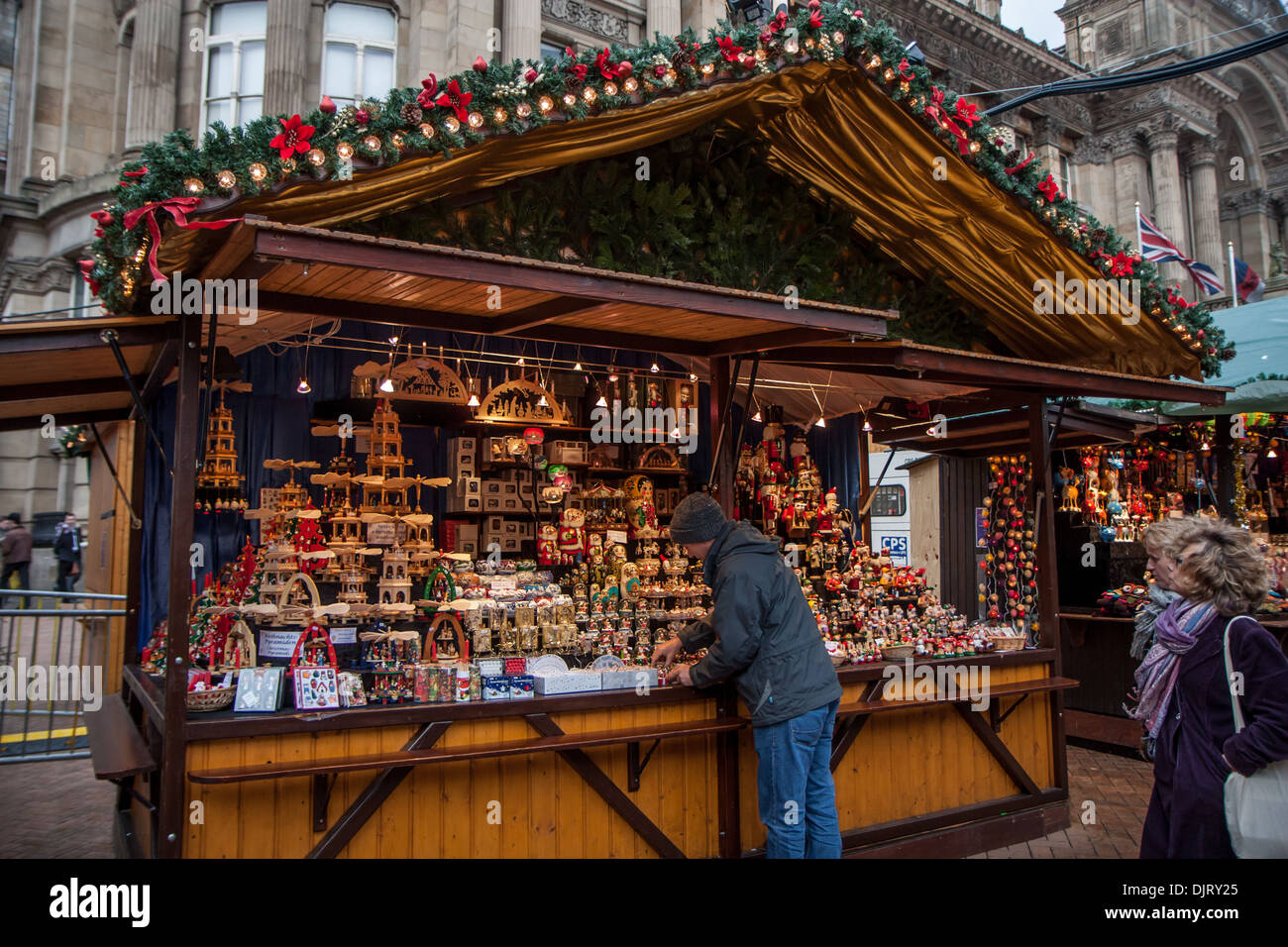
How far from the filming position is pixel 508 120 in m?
3.92

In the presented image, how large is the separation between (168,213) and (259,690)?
2109mm

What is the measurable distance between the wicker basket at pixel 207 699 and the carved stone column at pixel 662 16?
16191 millimetres

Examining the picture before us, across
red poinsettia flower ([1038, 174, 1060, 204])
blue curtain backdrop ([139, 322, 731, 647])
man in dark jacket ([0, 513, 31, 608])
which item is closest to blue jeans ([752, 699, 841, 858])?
red poinsettia flower ([1038, 174, 1060, 204])

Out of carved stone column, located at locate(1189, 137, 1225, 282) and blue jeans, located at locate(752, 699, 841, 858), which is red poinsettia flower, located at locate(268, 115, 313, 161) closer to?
blue jeans, located at locate(752, 699, 841, 858)

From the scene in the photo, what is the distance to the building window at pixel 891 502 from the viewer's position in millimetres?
17047

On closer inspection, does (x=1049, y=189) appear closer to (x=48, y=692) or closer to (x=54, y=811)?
(x=54, y=811)

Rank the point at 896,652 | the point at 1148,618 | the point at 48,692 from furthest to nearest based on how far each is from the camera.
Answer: the point at 48,692
the point at 896,652
the point at 1148,618

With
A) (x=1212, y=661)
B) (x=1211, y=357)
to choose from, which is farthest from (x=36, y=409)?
(x=1211, y=357)

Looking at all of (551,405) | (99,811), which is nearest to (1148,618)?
(551,405)

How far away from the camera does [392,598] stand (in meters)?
5.43

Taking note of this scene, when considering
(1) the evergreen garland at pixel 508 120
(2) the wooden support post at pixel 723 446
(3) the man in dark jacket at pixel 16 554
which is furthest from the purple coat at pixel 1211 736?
(3) the man in dark jacket at pixel 16 554

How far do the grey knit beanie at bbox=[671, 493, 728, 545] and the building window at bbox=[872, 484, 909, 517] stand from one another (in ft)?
43.5

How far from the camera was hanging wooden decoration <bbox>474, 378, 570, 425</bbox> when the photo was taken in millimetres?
7680

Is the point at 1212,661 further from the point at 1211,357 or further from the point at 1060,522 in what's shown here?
the point at 1060,522
